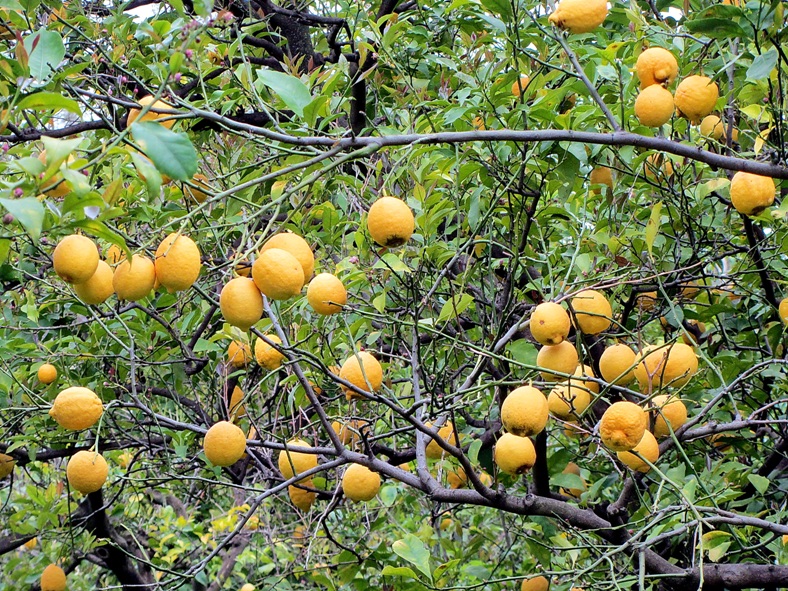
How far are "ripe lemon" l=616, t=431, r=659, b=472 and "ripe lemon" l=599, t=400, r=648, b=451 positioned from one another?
0.73 feet

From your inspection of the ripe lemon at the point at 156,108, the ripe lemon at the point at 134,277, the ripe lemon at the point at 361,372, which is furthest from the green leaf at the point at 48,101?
the ripe lemon at the point at 361,372

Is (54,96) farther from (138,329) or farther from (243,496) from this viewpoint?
(243,496)

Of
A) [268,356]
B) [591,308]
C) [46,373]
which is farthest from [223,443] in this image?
[46,373]

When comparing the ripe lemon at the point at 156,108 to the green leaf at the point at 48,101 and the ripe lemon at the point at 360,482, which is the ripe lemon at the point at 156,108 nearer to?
the green leaf at the point at 48,101

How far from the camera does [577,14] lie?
1.52 m

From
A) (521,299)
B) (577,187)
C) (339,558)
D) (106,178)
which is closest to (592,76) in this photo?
(577,187)

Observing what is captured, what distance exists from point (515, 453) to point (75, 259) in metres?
1.04

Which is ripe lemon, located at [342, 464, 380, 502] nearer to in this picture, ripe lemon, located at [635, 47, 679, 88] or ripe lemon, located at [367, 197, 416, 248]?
ripe lemon, located at [367, 197, 416, 248]

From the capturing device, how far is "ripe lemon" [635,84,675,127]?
5.20 feet

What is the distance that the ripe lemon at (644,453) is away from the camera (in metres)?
1.80

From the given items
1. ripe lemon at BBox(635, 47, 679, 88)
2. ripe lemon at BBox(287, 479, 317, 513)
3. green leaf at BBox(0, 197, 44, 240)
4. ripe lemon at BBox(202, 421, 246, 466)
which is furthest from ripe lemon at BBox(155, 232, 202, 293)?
ripe lemon at BBox(287, 479, 317, 513)

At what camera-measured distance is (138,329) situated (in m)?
2.69

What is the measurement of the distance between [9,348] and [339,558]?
142cm

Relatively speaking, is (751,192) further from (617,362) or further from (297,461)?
(297,461)
